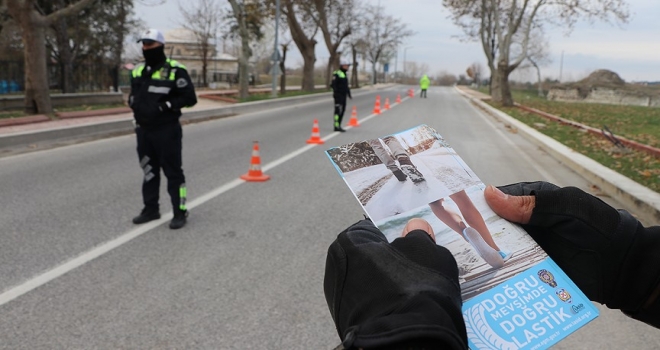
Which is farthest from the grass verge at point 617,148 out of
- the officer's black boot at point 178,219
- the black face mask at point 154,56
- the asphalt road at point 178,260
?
the black face mask at point 154,56

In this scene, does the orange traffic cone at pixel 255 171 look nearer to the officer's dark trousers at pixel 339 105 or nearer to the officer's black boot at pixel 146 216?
the officer's black boot at pixel 146 216

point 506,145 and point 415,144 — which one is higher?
point 415,144

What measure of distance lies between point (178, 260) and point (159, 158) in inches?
57.7

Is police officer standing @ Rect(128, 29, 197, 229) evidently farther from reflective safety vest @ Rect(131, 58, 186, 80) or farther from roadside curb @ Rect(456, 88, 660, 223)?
roadside curb @ Rect(456, 88, 660, 223)

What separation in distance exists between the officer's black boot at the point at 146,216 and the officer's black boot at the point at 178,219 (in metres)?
0.29

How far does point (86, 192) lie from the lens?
275 inches

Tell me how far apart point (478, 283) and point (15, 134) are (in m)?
11.9

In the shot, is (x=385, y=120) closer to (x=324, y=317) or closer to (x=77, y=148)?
(x=77, y=148)

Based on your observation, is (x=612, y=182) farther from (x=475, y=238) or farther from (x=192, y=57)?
(x=192, y=57)

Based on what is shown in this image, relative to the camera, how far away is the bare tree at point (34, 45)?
1435cm

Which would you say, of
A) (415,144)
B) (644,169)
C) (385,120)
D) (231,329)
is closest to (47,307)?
(231,329)

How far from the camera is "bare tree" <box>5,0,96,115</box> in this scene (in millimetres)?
14352

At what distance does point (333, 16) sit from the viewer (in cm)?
4784

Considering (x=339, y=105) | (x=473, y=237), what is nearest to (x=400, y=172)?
(x=473, y=237)
